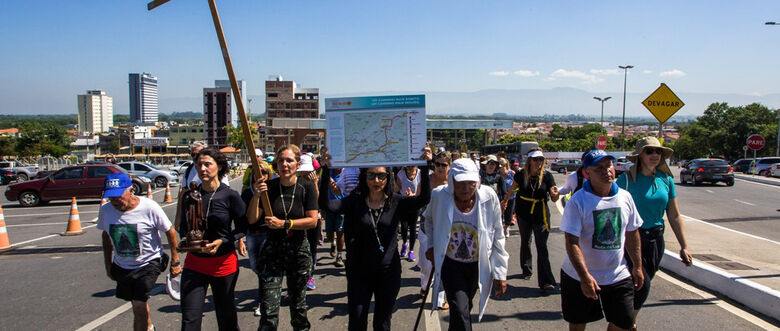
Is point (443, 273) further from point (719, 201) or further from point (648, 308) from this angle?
point (719, 201)

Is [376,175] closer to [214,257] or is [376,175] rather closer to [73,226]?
[214,257]

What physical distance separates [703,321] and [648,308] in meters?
0.55

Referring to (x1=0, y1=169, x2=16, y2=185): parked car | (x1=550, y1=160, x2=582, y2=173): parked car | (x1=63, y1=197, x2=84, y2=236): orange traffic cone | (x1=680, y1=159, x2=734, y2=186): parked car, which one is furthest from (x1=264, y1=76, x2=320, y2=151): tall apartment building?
(x1=63, y1=197, x2=84, y2=236): orange traffic cone

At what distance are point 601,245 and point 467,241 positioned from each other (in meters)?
0.98

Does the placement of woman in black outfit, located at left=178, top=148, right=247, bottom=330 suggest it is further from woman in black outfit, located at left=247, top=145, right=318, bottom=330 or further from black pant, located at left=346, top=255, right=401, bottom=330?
black pant, located at left=346, top=255, right=401, bottom=330

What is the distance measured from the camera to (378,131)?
4.33 m

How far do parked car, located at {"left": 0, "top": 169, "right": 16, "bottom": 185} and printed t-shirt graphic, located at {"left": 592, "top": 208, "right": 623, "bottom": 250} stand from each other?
4030 cm

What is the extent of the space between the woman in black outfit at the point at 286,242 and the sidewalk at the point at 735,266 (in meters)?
4.85

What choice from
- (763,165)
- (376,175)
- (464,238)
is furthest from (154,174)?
(763,165)

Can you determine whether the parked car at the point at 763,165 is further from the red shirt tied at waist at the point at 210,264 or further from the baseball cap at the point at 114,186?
the baseball cap at the point at 114,186

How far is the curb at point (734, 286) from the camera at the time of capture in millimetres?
5211

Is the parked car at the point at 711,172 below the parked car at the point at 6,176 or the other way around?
the other way around

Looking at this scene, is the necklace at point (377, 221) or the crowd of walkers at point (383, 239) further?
the necklace at point (377, 221)

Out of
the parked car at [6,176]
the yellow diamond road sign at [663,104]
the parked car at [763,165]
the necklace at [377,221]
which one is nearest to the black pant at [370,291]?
the necklace at [377,221]
